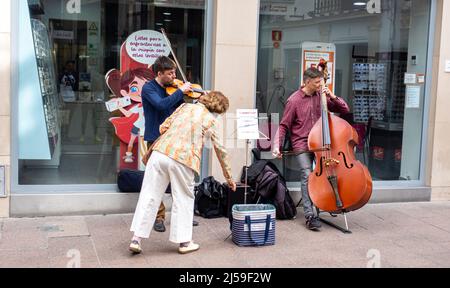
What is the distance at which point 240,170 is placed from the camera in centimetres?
745

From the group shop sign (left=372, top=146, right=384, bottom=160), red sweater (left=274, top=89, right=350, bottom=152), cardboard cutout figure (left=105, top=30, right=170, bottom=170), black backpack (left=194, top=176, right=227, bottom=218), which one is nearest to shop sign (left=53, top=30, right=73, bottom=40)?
cardboard cutout figure (left=105, top=30, right=170, bottom=170)

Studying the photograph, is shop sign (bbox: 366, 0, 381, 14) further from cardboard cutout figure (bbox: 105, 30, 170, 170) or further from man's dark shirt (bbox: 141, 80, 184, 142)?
man's dark shirt (bbox: 141, 80, 184, 142)

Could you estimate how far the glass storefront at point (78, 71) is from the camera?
22.6 feet

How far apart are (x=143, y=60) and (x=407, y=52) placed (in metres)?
3.80

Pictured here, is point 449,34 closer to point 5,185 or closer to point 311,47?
point 311,47

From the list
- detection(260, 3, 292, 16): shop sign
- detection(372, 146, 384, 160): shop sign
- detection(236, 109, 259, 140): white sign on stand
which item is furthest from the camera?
detection(372, 146, 384, 160): shop sign

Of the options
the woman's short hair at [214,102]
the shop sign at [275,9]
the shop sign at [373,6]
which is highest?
the shop sign at [373,6]

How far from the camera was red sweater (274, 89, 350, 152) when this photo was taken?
22.0 ft

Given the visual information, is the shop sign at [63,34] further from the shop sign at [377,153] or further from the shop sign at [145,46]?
the shop sign at [377,153]

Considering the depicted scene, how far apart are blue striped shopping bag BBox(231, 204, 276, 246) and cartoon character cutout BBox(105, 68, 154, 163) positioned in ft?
7.03

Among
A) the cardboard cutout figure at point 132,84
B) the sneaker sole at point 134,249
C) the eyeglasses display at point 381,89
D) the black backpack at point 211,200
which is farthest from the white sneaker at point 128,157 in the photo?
the eyeglasses display at point 381,89

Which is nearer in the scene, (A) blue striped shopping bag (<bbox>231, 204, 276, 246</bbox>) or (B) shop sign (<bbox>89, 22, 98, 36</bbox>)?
(A) blue striped shopping bag (<bbox>231, 204, 276, 246</bbox>)

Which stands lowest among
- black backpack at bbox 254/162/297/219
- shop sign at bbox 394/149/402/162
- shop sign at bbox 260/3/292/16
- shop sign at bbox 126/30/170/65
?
black backpack at bbox 254/162/297/219
